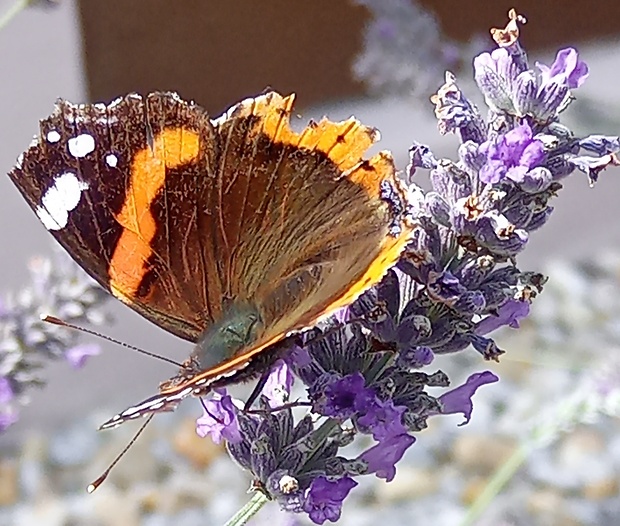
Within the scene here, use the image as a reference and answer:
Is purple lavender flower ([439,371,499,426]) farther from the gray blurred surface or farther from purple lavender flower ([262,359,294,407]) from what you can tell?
the gray blurred surface

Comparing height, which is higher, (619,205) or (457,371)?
(619,205)

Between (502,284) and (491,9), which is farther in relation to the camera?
(491,9)

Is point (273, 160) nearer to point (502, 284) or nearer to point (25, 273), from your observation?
point (502, 284)

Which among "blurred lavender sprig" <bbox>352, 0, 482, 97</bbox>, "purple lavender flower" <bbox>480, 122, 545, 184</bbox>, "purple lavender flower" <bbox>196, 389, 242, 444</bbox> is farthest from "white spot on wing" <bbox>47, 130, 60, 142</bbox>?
"blurred lavender sprig" <bbox>352, 0, 482, 97</bbox>

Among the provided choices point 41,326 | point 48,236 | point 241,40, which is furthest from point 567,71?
point 241,40

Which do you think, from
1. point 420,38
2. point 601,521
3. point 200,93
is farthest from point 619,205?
point 420,38

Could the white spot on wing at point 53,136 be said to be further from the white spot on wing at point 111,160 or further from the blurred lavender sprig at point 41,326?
the blurred lavender sprig at point 41,326
